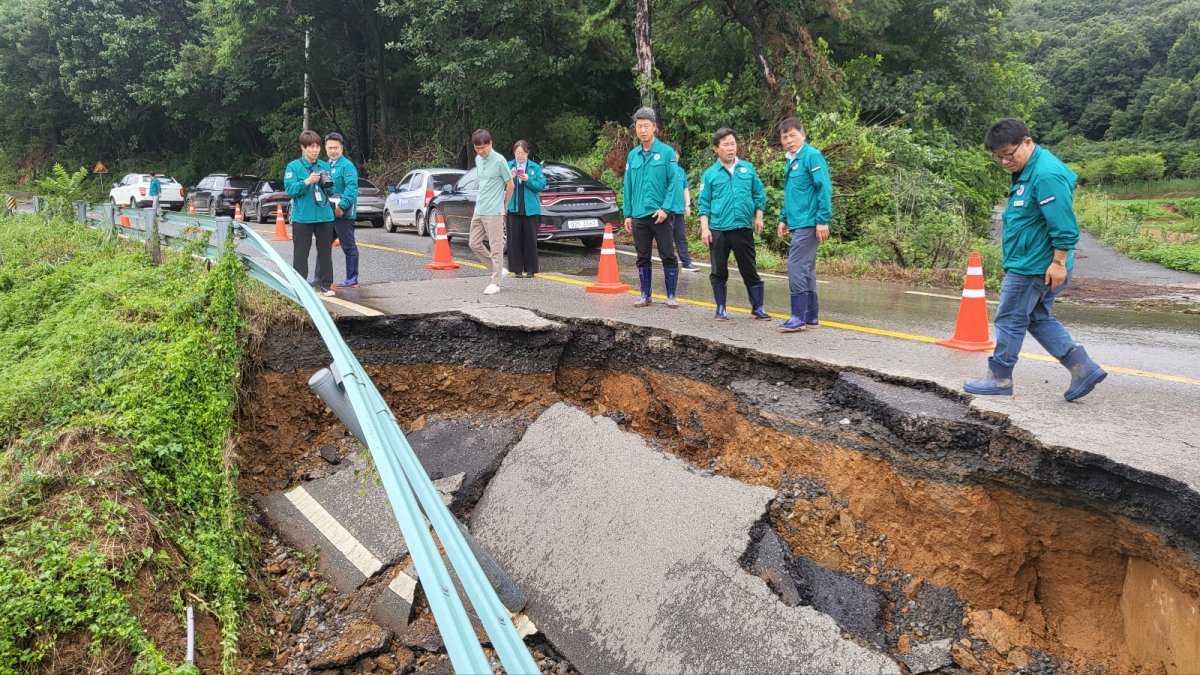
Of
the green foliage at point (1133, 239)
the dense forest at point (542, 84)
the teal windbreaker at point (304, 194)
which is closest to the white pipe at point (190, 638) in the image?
the teal windbreaker at point (304, 194)

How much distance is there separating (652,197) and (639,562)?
13.2 ft

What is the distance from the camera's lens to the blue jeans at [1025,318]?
4.38 metres

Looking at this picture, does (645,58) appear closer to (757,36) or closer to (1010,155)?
(757,36)

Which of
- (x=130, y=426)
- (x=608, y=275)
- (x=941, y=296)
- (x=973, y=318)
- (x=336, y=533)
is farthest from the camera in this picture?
(x=941, y=296)

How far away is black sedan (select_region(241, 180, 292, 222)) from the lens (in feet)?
68.2

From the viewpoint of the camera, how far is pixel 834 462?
4.70 meters

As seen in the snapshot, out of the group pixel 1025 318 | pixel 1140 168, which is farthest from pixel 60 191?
pixel 1140 168

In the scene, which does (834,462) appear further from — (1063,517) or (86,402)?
(86,402)

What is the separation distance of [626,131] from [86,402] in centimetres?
1493

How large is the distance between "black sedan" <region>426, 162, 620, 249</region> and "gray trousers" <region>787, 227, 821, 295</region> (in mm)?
5647

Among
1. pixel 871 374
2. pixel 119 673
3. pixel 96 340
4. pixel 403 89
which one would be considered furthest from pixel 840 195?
pixel 403 89

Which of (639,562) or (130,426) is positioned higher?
(130,426)

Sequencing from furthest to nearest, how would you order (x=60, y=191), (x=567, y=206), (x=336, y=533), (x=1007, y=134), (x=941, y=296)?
1. (x=567, y=206)
2. (x=60, y=191)
3. (x=941, y=296)
4. (x=336, y=533)
5. (x=1007, y=134)

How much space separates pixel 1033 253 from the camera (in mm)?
4305
